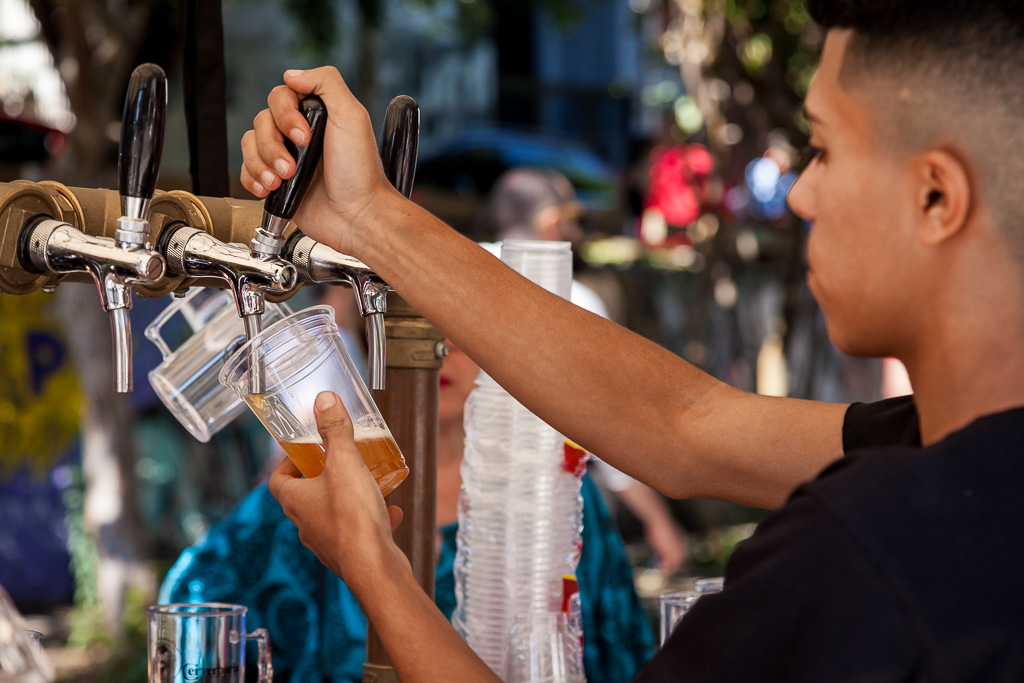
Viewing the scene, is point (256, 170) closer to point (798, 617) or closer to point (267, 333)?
point (267, 333)

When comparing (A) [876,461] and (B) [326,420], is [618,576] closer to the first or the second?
(B) [326,420]

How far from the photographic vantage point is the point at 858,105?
0.84m

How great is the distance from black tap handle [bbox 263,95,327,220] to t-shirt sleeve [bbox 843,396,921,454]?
653 millimetres

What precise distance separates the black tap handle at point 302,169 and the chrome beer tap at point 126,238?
12cm

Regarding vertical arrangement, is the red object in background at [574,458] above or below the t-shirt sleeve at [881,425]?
below

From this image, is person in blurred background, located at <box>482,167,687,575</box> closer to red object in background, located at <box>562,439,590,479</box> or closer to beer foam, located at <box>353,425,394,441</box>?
red object in background, located at <box>562,439,590,479</box>

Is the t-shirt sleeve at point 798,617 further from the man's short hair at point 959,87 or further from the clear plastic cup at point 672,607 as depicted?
the clear plastic cup at point 672,607

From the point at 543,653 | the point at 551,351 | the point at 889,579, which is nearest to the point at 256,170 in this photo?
the point at 551,351

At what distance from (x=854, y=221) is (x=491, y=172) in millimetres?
8857

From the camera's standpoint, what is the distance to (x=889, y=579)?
69 cm

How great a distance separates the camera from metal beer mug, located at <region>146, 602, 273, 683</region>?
1015 mm

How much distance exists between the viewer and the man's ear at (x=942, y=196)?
0.78 m

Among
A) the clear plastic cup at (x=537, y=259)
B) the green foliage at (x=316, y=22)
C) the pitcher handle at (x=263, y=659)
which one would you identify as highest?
the green foliage at (x=316, y=22)

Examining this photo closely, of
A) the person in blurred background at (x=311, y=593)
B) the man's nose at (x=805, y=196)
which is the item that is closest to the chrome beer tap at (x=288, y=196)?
the man's nose at (x=805, y=196)
